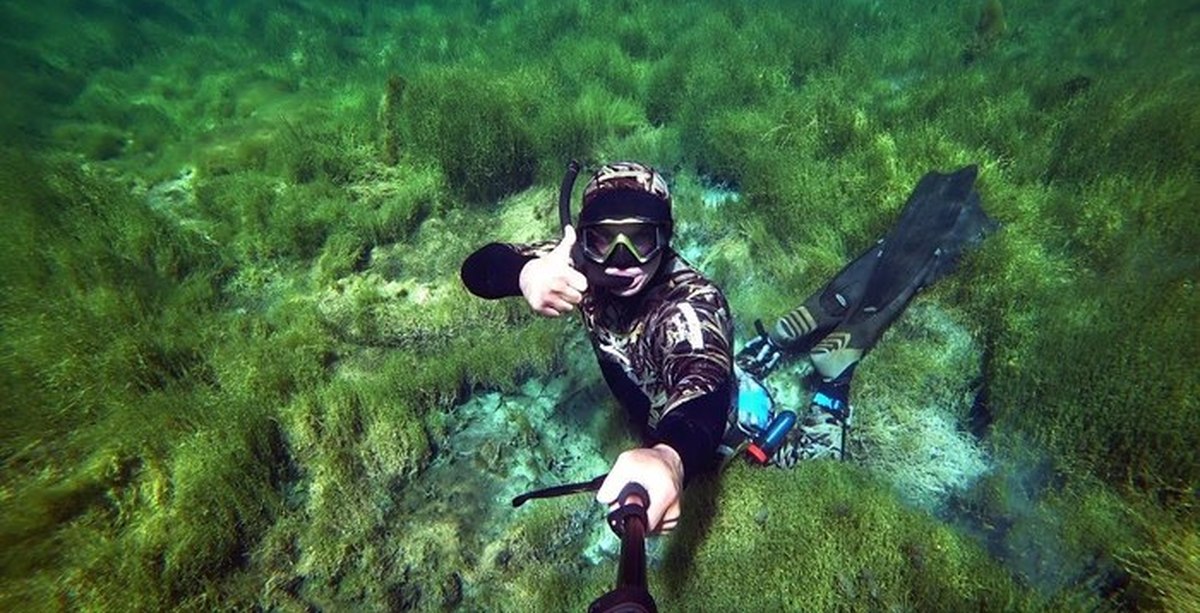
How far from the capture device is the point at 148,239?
546 centimetres

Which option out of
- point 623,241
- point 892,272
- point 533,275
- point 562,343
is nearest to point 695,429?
point 623,241

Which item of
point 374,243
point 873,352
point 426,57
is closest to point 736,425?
point 873,352

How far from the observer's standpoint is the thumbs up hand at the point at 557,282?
2643mm

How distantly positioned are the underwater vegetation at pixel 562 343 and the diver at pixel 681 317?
28 centimetres

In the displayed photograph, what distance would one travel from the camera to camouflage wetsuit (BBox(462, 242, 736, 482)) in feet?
6.91

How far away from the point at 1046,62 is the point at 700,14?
17.7 ft

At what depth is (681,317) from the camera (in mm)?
2523

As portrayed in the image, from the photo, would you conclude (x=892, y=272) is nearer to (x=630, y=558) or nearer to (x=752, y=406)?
(x=752, y=406)

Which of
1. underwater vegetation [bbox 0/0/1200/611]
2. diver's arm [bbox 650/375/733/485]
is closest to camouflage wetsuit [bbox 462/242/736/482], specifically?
diver's arm [bbox 650/375/733/485]

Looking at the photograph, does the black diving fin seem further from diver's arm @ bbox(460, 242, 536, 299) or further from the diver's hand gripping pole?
the diver's hand gripping pole

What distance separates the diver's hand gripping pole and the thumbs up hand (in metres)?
1.16

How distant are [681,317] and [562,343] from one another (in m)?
2.34

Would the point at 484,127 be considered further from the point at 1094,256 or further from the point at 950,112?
the point at 1094,256

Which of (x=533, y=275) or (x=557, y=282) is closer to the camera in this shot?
(x=557, y=282)
